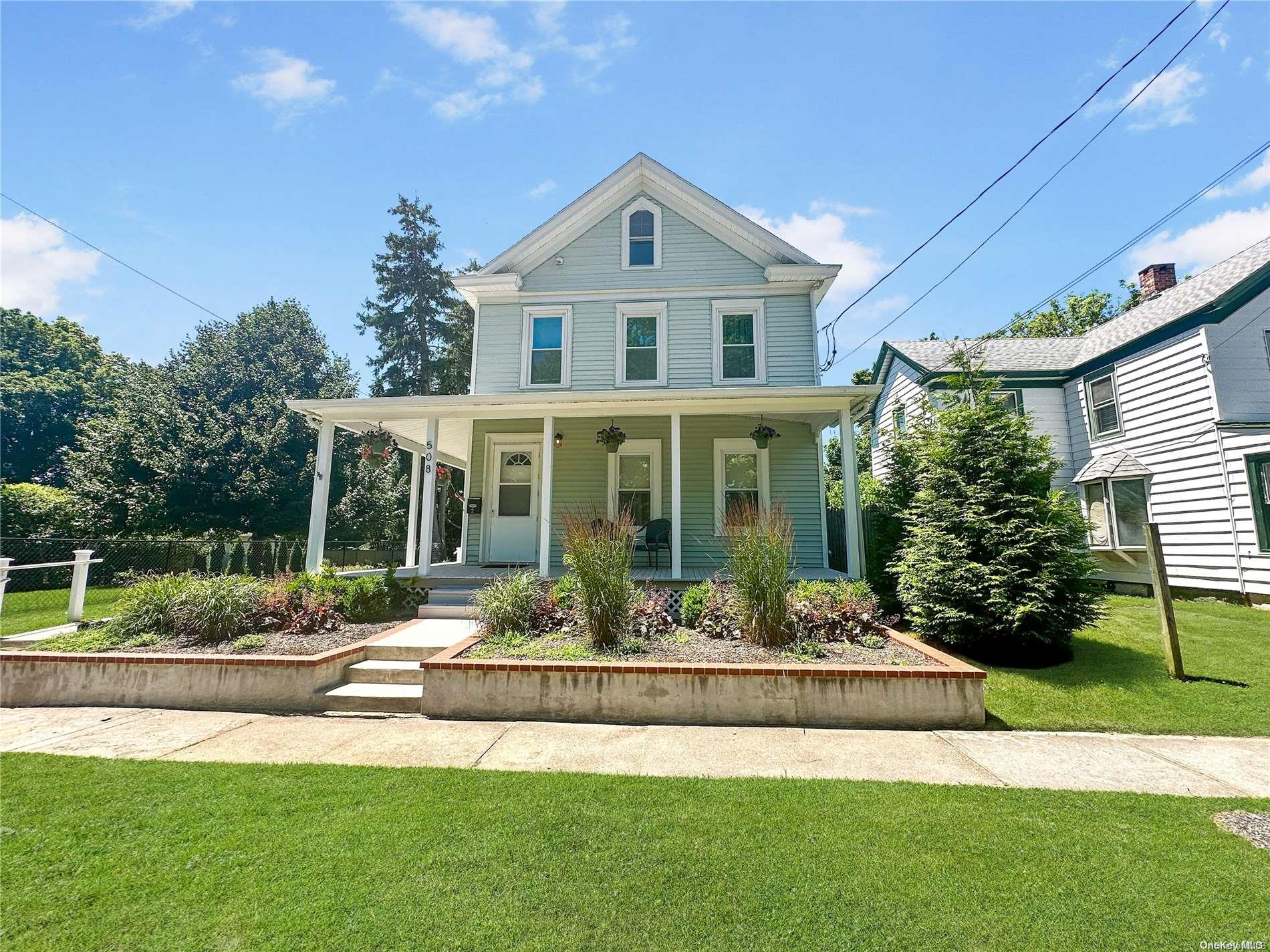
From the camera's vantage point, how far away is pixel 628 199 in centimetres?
1132

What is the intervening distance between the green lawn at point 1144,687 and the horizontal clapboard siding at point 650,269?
27.0 ft

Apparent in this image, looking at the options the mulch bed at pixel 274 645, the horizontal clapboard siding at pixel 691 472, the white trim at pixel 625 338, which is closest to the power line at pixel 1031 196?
the horizontal clapboard siding at pixel 691 472

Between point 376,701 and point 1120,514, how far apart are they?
1353 cm

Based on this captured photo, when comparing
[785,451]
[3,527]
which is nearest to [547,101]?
[785,451]

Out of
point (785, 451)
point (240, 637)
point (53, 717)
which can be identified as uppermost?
point (785, 451)

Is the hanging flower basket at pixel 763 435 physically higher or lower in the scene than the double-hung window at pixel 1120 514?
higher

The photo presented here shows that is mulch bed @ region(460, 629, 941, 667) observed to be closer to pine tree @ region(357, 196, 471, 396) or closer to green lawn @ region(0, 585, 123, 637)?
green lawn @ region(0, 585, 123, 637)

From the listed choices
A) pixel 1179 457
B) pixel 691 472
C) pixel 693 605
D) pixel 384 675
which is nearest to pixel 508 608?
pixel 384 675

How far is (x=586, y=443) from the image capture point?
414 inches

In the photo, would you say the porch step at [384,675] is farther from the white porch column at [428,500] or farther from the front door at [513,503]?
the front door at [513,503]

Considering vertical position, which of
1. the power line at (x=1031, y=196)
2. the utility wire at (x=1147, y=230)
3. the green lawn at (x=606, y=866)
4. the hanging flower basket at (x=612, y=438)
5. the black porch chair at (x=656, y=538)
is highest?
the power line at (x=1031, y=196)

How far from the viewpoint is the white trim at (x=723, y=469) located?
33.1ft

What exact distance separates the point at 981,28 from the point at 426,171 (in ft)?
30.4

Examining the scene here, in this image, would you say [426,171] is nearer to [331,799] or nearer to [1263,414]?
[331,799]
